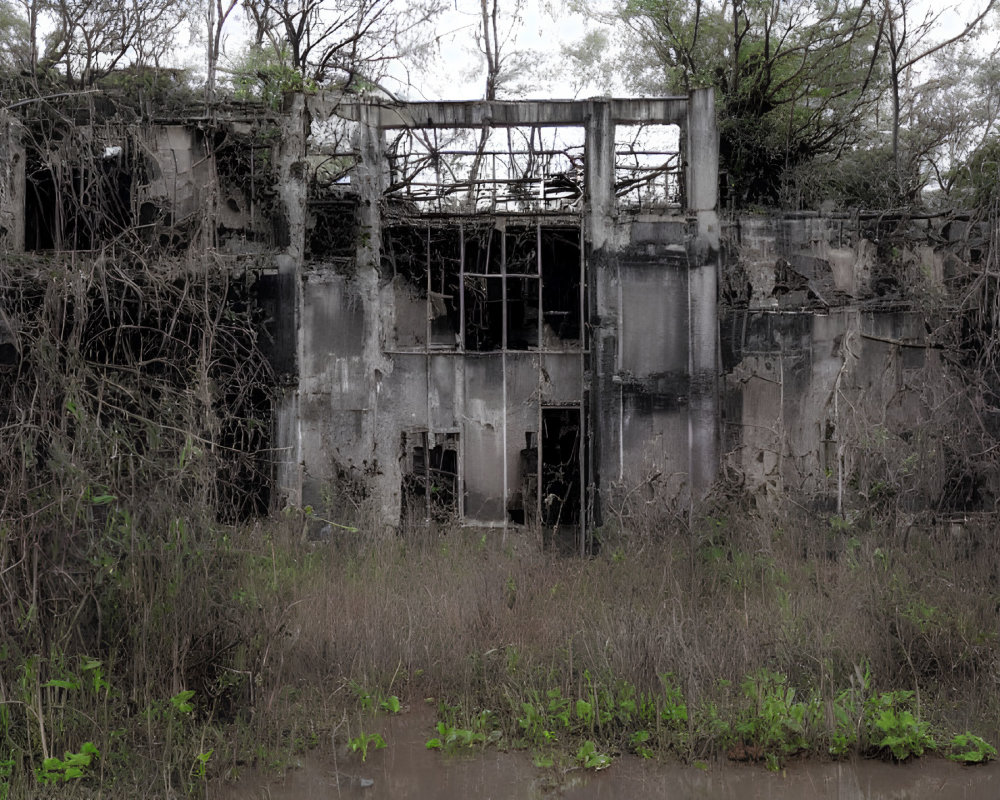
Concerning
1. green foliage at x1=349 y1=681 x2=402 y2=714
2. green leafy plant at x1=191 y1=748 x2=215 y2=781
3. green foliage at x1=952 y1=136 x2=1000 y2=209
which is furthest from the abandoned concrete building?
green leafy plant at x1=191 y1=748 x2=215 y2=781

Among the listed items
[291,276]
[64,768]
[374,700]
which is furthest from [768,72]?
[64,768]

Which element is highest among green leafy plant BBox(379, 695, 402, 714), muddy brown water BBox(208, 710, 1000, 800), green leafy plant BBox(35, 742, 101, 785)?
green leafy plant BBox(35, 742, 101, 785)

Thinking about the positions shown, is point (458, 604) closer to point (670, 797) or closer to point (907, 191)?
point (670, 797)

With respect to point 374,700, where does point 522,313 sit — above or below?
above

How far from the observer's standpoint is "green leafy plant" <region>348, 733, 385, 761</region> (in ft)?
18.9

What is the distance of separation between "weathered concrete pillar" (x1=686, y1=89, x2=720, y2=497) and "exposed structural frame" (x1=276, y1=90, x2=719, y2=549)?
0.06 ft

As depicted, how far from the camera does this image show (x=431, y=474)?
11.4 m

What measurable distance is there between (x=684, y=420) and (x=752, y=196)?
20.7ft

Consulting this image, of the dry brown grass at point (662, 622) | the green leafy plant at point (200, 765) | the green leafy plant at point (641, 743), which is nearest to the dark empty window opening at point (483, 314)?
the dry brown grass at point (662, 622)

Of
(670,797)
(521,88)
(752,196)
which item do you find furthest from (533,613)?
(521,88)

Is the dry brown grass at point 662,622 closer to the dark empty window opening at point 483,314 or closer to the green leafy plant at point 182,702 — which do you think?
the green leafy plant at point 182,702

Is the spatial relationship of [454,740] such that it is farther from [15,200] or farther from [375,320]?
[15,200]

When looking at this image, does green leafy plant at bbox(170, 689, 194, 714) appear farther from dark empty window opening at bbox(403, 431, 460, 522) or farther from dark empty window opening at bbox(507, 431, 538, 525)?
dark empty window opening at bbox(507, 431, 538, 525)

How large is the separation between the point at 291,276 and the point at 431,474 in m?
2.98
